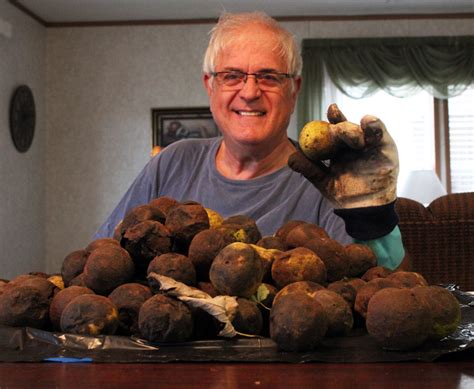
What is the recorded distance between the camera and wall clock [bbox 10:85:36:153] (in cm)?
659

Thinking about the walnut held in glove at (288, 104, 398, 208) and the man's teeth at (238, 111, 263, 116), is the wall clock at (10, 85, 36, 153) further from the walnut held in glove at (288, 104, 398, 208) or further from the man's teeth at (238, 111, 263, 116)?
the walnut held in glove at (288, 104, 398, 208)

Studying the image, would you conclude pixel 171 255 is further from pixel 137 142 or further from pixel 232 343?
pixel 137 142

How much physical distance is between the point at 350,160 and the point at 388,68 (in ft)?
21.1

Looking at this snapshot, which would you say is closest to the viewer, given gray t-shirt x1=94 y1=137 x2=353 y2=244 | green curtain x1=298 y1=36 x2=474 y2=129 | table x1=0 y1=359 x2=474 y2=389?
table x1=0 y1=359 x2=474 y2=389

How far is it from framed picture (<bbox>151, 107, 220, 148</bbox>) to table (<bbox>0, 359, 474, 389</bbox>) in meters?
6.72

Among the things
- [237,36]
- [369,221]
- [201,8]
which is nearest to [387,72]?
[201,8]

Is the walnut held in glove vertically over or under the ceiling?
under

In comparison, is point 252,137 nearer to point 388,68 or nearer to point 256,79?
point 256,79

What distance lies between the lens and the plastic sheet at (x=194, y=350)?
73 centimetres

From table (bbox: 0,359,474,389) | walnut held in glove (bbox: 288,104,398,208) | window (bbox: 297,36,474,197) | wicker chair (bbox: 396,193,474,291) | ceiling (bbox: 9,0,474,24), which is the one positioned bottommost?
table (bbox: 0,359,474,389)

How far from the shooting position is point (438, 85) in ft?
24.0

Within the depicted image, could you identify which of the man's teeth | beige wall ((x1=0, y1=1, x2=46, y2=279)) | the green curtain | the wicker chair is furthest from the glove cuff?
the green curtain

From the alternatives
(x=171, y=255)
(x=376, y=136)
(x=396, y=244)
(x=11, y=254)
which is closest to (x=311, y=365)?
(x=171, y=255)

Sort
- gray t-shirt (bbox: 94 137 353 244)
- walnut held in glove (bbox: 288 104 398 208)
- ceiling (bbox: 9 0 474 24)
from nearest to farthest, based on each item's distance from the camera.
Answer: walnut held in glove (bbox: 288 104 398 208), gray t-shirt (bbox: 94 137 353 244), ceiling (bbox: 9 0 474 24)
